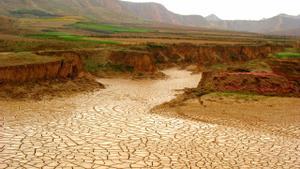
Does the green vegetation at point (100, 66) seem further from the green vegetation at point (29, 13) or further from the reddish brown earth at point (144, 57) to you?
the green vegetation at point (29, 13)

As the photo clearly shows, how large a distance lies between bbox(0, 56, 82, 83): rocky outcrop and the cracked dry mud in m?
1.96

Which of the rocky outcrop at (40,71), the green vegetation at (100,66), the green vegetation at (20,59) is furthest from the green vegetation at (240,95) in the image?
the green vegetation at (100,66)

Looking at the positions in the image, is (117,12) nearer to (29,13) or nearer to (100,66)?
(29,13)

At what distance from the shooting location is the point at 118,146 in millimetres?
9070

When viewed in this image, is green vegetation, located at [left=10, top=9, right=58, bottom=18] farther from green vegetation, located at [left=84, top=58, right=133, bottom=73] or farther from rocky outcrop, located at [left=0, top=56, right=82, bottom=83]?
rocky outcrop, located at [left=0, top=56, right=82, bottom=83]

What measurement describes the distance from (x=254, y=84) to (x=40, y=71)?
27.6 feet

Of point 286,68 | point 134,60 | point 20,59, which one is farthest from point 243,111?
point 134,60

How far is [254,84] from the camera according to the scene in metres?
16.1

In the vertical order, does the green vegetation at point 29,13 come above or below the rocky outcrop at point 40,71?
above

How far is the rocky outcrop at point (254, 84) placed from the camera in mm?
15961

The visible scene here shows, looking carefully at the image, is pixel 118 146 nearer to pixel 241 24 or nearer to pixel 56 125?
pixel 56 125

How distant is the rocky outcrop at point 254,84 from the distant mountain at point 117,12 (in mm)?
67386

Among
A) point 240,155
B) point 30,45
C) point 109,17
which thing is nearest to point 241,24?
point 109,17

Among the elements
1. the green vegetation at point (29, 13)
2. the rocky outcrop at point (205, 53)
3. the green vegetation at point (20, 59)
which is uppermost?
the green vegetation at point (29, 13)
